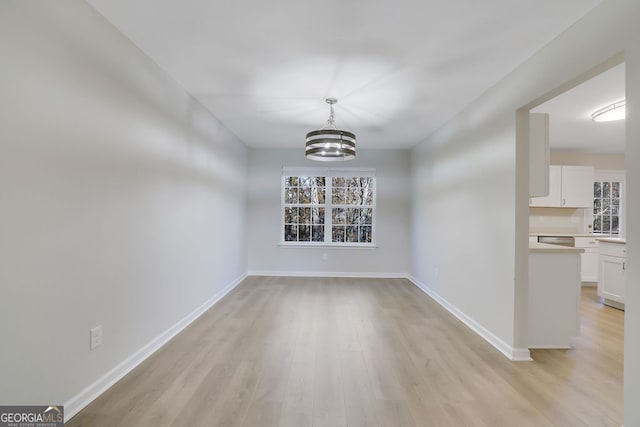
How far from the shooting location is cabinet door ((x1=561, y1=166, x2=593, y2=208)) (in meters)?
5.48

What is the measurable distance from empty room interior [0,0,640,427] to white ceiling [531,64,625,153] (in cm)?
4

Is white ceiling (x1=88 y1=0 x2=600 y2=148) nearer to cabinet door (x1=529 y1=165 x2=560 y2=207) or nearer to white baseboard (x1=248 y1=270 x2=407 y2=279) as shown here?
cabinet door (x1=529 y1=165 x2=560 y2=207)

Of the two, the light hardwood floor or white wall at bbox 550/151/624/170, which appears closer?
the light hardwood floor

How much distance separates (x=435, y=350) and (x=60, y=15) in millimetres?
3578

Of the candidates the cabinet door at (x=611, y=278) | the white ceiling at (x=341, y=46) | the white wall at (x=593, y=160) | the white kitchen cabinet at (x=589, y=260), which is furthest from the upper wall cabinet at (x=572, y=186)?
the white ceiling at (x=341, y=46)

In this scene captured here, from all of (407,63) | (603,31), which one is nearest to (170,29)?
(407,63)

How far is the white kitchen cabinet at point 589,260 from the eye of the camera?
5.34 m

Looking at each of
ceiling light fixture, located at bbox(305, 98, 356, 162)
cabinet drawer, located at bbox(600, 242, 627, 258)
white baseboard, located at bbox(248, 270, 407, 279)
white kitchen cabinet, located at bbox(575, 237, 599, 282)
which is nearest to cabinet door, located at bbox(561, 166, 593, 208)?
white kitchen cabinet, located at bbox(575, 237, 599, 282)

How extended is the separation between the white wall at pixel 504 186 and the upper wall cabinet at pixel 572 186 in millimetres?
2565

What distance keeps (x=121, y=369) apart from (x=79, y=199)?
1283 millimetres

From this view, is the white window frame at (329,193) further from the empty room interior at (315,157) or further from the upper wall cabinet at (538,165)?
the upper wall cabinet at (538,165)

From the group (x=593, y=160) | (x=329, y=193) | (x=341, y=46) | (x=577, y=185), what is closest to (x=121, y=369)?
(x=341, y=46)

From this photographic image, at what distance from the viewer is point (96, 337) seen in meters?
1.97

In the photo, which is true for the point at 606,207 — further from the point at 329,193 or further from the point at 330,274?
the point at 330,274
